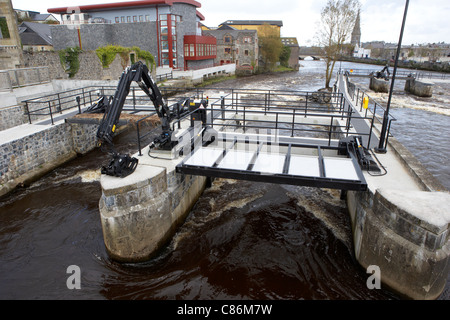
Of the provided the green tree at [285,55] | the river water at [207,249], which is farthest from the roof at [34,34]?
the green tree at [285,55]

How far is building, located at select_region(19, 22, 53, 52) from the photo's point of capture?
45.6m

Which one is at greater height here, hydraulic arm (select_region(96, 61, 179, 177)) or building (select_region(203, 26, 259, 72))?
building (select_region(203, 26, 259, 72))

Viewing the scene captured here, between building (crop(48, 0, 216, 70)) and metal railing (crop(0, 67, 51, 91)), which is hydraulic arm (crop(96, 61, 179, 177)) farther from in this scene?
building (crop(48, 0, 216, 70))

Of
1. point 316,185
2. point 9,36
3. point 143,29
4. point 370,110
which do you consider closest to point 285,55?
point 143,29

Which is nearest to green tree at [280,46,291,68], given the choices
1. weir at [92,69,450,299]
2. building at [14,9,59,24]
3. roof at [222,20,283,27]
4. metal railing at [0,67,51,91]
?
roof at [222,20,283,27]

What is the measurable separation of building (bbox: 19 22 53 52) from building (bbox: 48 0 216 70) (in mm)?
4944

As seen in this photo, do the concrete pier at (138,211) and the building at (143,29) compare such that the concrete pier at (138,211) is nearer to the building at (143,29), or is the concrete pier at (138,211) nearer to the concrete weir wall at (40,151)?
the concrete weir wall at (40,151)

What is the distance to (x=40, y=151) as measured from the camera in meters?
13.0

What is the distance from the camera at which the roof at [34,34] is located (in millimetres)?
45844

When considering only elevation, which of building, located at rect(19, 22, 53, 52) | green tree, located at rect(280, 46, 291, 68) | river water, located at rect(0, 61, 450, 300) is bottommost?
river water, located at rect(0, 61, 450, 300)

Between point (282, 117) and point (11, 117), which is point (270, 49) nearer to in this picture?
point (282, 117)
